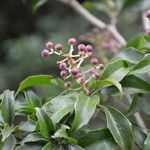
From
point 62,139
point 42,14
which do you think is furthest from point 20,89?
point 42,14

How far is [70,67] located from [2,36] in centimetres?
353

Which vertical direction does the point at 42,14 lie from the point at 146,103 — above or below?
above

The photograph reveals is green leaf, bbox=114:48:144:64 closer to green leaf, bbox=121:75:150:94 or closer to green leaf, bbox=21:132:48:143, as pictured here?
green leaf, bbox=121:75:150:94

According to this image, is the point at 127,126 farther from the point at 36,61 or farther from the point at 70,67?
the point at 36,61

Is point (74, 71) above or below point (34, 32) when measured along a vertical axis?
below

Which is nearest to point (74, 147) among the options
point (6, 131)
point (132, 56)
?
point (6, 131)

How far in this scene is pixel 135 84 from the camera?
3.41ft

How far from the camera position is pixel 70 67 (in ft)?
3.33

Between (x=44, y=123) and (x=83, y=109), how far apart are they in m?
0.08

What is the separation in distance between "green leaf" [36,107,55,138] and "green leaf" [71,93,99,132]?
4cm

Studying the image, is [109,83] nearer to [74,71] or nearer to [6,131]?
[74,71]

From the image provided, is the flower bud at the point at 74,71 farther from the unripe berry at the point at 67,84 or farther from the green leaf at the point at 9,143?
the green leaf at the point at 9,143

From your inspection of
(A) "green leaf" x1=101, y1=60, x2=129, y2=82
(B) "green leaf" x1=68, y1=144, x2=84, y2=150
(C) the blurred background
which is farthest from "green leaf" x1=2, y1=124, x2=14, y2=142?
(C) the blurred background

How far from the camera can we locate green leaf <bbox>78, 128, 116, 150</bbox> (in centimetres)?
97
